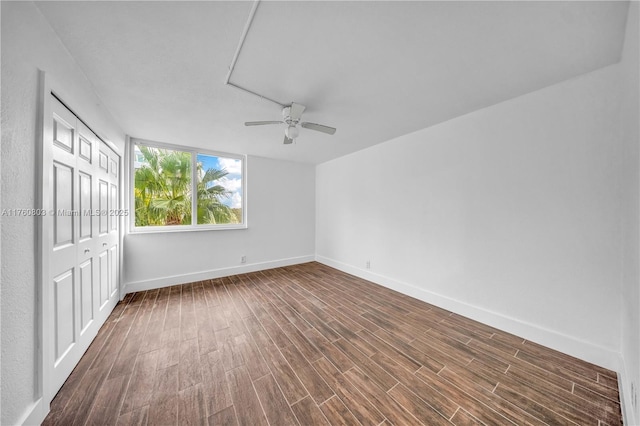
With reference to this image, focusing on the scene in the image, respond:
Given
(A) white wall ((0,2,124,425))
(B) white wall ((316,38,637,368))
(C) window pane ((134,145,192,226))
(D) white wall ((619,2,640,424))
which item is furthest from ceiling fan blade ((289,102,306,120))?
(C) window pane ((134,145,192,226))

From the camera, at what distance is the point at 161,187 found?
3.68 m

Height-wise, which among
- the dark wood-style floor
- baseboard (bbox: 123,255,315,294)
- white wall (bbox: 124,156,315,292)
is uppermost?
white wall (bbox: 124,156,315,292)

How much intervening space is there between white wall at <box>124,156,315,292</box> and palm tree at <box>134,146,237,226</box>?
13.0 inches

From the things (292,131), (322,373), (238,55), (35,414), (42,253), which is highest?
(238,55)

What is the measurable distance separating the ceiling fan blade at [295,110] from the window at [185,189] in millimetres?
2503

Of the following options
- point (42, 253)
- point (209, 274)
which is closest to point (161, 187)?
point (209, 274)

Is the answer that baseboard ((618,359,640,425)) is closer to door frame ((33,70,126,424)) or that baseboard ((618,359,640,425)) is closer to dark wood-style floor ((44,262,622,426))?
dark wood-style floor ((44,262,622,426))

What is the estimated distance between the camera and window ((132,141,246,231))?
354 centimetres

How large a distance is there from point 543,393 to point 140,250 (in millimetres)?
4883

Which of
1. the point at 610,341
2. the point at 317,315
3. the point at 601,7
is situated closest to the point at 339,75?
the point at 601,7

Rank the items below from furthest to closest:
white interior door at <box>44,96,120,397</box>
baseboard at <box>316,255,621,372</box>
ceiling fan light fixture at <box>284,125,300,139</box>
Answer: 1. ceiling fan light fixture at <box>284,125,300,139</box>
2. baseboard at <box>316,255,621,372</box>
3. white interior door at <box>44,96,120,397</box>

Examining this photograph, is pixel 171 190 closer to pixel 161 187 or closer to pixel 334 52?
pixel 161 187

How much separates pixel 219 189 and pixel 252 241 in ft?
4.06

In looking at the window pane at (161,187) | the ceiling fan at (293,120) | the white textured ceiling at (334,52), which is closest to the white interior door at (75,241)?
the white textured ceiling at (334,52)
